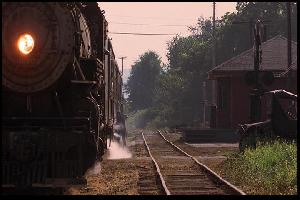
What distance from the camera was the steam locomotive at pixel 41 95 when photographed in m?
10.4

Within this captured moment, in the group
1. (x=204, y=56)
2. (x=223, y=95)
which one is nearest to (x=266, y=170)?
(x=223, y=95)

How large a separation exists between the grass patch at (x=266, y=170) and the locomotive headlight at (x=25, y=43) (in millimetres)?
4822

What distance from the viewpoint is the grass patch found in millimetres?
11938

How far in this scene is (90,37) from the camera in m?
14.1

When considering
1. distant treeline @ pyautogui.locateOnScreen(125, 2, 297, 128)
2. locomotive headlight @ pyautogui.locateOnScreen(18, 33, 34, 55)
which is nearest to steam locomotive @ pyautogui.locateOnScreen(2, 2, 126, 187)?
locomotive headlight @ pyautogui.locateOnScreen(18, 33, 34, 55)

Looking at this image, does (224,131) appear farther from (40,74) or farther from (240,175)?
(40,74)

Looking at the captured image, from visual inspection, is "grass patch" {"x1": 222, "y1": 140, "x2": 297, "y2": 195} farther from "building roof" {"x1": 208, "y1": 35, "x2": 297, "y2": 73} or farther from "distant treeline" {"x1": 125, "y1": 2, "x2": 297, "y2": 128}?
"distant treeline" {"x1": 125, "y1": 2, "x2": 297, "y2": 128}

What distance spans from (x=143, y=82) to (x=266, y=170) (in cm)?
10493

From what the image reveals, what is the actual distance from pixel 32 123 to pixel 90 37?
145 inches

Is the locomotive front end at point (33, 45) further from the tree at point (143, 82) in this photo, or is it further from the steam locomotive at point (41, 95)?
the tree at point (143, 82)

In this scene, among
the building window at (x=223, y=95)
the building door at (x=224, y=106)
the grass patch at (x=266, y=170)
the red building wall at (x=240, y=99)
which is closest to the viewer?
the grass patch at (x=266, y=170)

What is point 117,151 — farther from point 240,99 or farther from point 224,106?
point 224,106

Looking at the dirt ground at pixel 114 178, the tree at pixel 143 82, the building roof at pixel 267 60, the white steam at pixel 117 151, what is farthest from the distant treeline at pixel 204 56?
the dirt ground at pixel 114 178

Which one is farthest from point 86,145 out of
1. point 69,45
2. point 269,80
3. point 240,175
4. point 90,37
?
point 269,80
